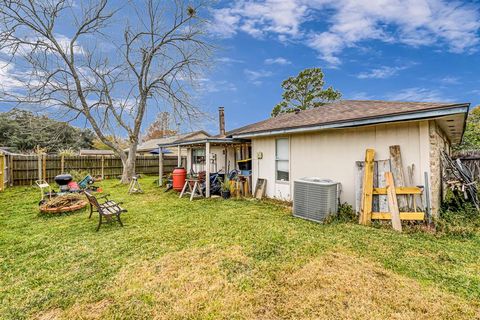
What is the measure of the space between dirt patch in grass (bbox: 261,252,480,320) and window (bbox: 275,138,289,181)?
461 cm

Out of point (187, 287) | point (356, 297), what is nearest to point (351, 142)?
point (356, 297)

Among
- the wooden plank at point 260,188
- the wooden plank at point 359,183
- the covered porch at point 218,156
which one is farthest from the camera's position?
the covered porch at point 218,156

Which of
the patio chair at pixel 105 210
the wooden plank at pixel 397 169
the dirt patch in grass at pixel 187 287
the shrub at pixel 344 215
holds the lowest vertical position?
the dirt patch in grass at pixel 187 287

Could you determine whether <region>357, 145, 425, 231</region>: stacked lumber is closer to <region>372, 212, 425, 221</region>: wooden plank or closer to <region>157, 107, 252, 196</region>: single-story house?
<region>372, 212, 425, 221</region>: wooden plank

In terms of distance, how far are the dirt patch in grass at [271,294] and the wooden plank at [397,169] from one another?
230 centimetres

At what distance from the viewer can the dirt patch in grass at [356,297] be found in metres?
2.42

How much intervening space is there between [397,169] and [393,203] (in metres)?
0.75

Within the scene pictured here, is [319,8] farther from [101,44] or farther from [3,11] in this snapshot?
[3,11]

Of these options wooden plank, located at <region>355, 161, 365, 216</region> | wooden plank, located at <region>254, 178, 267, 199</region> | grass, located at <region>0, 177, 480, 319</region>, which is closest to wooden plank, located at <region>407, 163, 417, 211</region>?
grass, located at <region>0, 177, 480, 319</region>

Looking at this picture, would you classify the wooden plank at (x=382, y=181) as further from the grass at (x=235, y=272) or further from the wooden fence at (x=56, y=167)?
the wooden fence at (x=56, y=167)

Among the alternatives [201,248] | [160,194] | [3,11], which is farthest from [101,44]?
[201,248]

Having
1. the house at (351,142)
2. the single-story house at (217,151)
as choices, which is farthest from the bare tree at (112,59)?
the house at (351,142)

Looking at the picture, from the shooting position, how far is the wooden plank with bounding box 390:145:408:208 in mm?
5089

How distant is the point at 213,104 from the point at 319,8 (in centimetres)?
719
